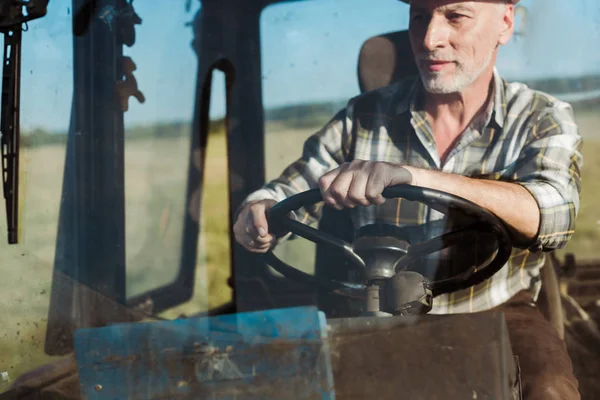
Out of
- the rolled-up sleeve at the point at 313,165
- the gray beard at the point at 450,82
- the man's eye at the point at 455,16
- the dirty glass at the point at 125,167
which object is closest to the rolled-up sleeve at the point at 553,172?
the gray beard at the point at 450,82

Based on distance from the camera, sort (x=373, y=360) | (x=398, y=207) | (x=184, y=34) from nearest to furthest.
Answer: (x=373, y=360)
(x=398, y=207)
(x=184, y=34)

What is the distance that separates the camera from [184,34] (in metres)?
1.99

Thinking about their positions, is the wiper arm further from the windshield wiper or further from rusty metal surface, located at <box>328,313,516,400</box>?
rusty metal surface, located at <box>328,313,516,400</box>

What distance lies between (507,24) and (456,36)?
11 centimetres

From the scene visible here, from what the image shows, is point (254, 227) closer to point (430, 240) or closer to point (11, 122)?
point (430, 240)

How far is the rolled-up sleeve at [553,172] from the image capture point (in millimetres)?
1794

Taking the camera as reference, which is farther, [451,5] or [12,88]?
[12,88]

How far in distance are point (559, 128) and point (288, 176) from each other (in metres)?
0.63

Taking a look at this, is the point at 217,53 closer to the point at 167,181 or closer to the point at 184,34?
the point at 184,34

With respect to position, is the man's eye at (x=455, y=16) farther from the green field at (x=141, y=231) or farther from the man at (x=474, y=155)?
the green field at (x=141, y=231)

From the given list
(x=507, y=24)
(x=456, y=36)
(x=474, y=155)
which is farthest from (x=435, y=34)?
(x=474, y=155)

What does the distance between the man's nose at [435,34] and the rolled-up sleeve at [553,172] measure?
28 centimetres

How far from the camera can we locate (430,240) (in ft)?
6.13

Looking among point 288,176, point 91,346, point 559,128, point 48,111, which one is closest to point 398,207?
point 288,176
